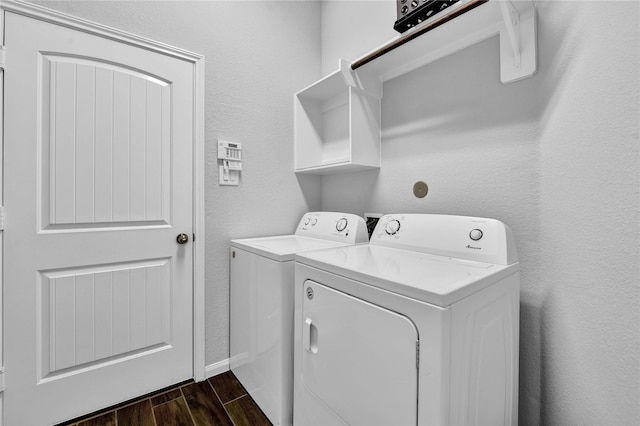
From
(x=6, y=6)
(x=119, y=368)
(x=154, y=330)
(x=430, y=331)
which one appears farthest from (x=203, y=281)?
(x=6, y=6)

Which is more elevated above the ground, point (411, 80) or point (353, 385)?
point (411, 80)

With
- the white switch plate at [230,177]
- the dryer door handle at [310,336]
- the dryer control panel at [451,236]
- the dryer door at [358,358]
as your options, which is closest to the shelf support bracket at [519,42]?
the dryer control panel at [451,236]

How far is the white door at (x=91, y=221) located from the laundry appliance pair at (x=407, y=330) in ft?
2.42

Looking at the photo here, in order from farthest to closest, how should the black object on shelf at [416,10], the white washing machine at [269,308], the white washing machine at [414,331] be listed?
the white washing machine at [269,308] → the black object on shelf at [416,10] → the white washing machine at [414,331]

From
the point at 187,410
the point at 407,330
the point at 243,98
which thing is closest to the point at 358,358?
the point at 407,330

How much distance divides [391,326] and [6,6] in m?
2.07

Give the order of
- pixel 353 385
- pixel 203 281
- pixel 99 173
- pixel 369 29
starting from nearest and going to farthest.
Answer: pixel 353 385
pixel 99 173
pixel 203 281
pixel 369 29

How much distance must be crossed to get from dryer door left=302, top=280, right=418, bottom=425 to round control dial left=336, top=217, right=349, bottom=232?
623mm

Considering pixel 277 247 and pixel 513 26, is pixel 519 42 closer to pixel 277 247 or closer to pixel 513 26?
pixel 513 26

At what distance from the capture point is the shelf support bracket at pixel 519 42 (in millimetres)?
1077

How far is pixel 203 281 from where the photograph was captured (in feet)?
5.62

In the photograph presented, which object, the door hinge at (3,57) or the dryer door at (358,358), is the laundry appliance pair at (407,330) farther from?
the door hinge at (3,57)

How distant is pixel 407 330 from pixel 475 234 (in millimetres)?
559

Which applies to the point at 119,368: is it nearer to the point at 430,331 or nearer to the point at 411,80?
the point at 430,331
